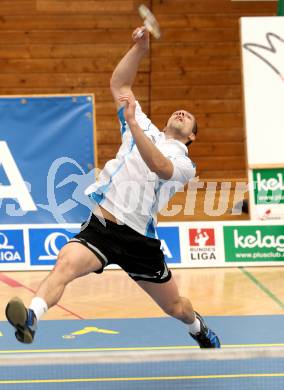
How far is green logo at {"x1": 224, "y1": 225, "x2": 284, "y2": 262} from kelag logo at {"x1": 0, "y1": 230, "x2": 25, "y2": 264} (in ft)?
7.57

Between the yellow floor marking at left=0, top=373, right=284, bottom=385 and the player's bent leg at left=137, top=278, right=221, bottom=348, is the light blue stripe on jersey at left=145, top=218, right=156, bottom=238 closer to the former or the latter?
the player's bent leg at left=137, top=278, right=221, bottom=348

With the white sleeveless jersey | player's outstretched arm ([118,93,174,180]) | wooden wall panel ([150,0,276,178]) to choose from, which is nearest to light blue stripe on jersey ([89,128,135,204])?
the white sleeveless jersey

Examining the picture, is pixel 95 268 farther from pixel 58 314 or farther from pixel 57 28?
pixel 57 28

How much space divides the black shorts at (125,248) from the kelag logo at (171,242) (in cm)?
Result: 394

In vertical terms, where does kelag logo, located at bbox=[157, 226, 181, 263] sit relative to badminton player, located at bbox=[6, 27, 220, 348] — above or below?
below

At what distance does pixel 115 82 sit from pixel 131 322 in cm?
245

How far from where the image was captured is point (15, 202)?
31.9 feet

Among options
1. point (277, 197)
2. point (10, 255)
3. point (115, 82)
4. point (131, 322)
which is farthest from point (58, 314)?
point (277, 197)

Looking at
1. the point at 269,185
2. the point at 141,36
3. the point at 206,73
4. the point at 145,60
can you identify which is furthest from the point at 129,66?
the point at 206,73

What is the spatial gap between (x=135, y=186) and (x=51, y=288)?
3.07 ft

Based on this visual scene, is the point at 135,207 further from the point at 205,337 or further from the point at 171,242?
the point at 171,242

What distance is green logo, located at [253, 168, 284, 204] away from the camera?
980 centimetres

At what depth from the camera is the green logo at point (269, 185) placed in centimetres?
980

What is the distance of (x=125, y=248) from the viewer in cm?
540
